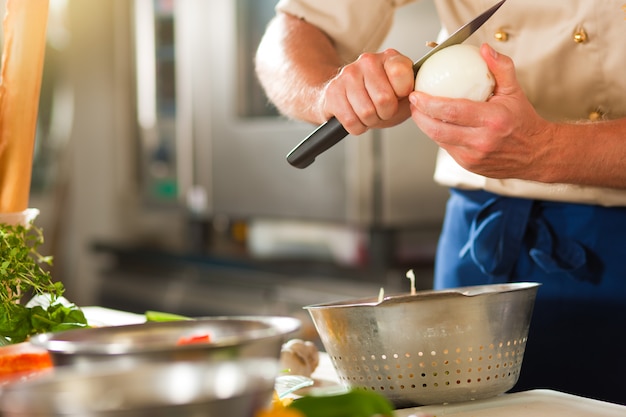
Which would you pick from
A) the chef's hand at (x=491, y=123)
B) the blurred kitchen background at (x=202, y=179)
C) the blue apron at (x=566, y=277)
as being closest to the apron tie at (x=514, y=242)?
the blue apron at (x=566, y=277)

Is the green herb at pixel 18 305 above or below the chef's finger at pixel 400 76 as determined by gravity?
below

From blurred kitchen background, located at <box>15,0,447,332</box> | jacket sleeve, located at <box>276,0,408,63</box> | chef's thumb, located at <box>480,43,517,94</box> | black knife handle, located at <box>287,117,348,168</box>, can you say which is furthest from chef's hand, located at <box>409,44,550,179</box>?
blurred kitchen background, located at <box>15,0,447,332</box>

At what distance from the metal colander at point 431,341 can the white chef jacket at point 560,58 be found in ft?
1.24

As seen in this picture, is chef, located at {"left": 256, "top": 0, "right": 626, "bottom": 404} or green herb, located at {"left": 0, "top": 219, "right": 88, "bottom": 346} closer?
green herb, located at {"left": 0, "top": 219, "right": 88, "bottom": 346}

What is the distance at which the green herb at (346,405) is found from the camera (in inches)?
26.5

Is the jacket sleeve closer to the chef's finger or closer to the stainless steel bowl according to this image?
the chef's finger

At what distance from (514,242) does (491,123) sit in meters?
0.37

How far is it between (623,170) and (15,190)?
2.57 feet

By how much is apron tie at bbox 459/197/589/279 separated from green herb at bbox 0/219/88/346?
0.60 m

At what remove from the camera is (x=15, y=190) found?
3.92ft

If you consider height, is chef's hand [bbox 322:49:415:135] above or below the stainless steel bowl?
above

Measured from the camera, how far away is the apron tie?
4.26 ft

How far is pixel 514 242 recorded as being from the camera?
1337 mm

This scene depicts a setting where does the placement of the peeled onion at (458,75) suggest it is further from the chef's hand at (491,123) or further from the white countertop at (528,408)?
the white countertop at (528,408)
